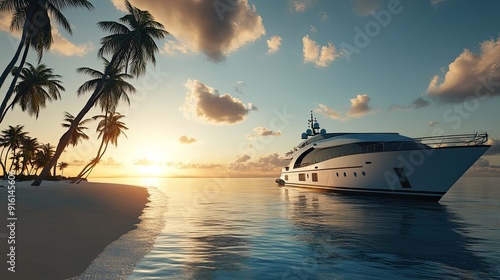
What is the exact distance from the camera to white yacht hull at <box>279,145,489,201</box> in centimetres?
2086

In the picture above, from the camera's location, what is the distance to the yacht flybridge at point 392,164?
2094 cm

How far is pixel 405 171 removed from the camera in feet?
76.1

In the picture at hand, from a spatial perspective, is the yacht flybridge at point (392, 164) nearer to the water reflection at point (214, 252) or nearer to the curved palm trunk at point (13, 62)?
the water reflection at point (214, 252)

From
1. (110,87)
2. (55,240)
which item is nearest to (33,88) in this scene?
(110,87)

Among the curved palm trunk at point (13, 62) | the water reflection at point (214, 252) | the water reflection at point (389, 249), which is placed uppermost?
the curved palm trunk at point (13, 62)

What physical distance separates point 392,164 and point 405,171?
109 cm

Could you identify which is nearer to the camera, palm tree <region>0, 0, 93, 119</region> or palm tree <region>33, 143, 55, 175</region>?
palm tree <region>0, 0, 93, 119</region>

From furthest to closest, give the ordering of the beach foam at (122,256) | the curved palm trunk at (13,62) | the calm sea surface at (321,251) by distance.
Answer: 1. the curved palm trunk at (13,62)
2. the calm sea surface at (321,251)
3. the beach foam at (122,256)

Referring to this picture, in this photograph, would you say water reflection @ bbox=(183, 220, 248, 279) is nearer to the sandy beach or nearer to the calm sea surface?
the calm sea surface

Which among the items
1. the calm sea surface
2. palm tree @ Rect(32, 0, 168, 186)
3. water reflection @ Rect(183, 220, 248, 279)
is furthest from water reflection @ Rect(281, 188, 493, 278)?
palm tree @ Rect(32, 0, 168, 186)

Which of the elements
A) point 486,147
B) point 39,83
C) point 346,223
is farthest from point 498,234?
point 39,83

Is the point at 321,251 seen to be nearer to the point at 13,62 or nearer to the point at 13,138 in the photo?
the point at 13,62

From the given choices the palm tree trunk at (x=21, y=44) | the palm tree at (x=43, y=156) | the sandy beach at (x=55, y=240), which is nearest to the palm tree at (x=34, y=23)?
the palm tree trunk at (x=21, y=44)

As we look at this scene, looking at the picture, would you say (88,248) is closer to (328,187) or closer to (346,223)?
(346,223)
